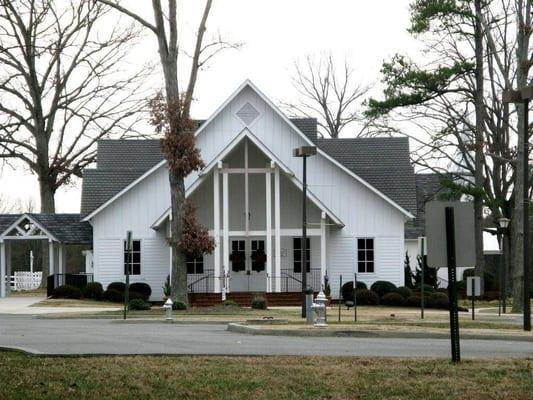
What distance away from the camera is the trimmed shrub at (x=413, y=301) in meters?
43.4

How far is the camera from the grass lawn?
42.1 ft

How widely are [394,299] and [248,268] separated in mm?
7614

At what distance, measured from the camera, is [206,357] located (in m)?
17.0

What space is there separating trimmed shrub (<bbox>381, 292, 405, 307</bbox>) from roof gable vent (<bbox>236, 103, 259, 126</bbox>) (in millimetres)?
10426

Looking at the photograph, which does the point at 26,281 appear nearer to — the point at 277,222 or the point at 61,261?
the point at 61,261

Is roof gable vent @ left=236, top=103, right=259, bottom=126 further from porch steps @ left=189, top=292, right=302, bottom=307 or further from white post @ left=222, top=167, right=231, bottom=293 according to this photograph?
porch steps @ left=189, top=292, right=302, bottom=307

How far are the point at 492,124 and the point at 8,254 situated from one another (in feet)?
80.1

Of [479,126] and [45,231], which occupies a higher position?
[479,126]

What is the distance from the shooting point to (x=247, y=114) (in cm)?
4944

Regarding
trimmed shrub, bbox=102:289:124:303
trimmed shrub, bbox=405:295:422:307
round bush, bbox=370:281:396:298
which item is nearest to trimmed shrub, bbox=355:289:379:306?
trimmed shrub, bbox=405:295:422:307

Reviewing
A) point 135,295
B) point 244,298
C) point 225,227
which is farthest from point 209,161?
point 135,295

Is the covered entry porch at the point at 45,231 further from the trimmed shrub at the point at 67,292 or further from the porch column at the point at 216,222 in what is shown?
the porch column at the point at 216,222

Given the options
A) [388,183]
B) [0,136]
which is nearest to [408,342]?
[388,183]

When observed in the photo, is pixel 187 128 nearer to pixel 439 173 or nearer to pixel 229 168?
pixel 229 168
